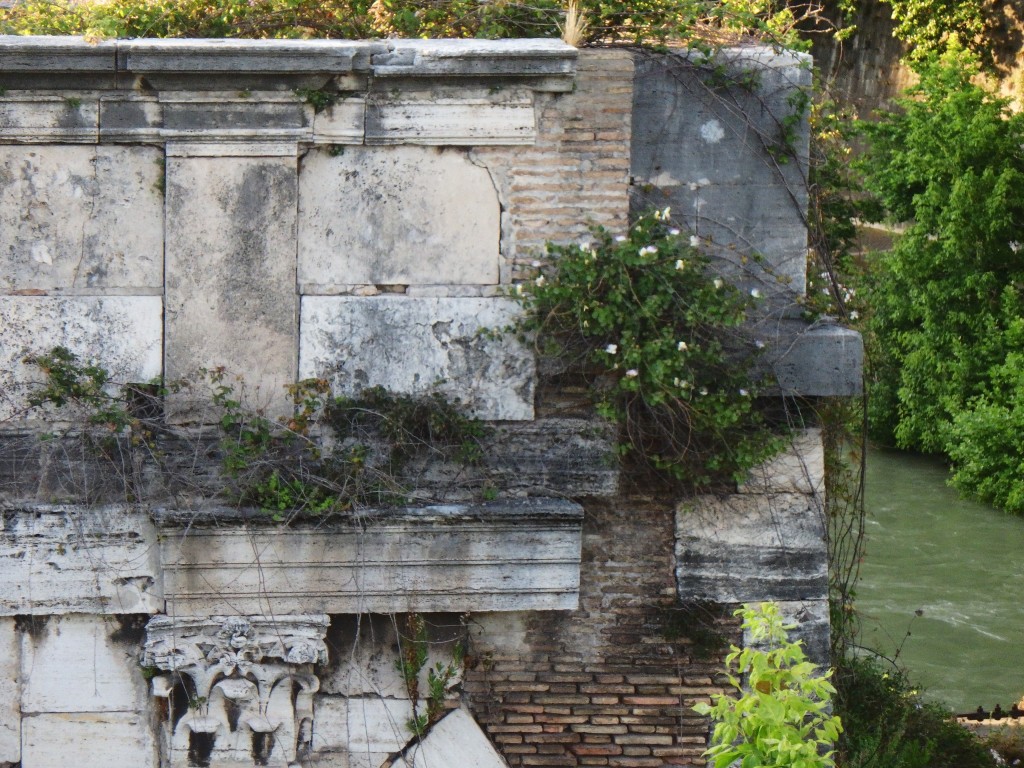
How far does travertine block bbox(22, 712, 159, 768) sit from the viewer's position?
394cm

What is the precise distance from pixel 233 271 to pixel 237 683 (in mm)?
1368

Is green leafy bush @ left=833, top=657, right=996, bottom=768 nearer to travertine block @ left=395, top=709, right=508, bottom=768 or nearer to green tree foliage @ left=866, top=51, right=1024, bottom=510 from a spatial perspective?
travertine block @ left=395, top=709, right=508, bottom=768

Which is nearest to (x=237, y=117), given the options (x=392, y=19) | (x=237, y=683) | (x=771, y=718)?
(x=392, y=19)

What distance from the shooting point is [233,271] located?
12.6ft

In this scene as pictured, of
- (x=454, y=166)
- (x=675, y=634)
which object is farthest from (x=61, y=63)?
(x=675, y=634)

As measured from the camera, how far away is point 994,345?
1309 cm

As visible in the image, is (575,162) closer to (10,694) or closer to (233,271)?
(233,271)

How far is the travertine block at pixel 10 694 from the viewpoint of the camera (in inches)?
153

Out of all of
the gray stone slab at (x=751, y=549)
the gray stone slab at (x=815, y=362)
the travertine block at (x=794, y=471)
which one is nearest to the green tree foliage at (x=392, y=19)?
the gray stone slab at (x=815, y=362)

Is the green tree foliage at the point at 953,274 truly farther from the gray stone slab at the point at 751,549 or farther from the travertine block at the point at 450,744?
the travertine block at the point at 450,744

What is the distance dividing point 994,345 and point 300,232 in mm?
11036

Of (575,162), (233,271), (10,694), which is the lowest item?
(10,694)

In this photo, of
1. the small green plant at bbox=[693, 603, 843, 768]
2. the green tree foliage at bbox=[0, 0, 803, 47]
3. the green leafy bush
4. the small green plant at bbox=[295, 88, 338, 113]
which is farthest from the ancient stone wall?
the green leafy bush

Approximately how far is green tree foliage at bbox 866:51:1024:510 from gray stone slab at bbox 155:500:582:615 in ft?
30.7
